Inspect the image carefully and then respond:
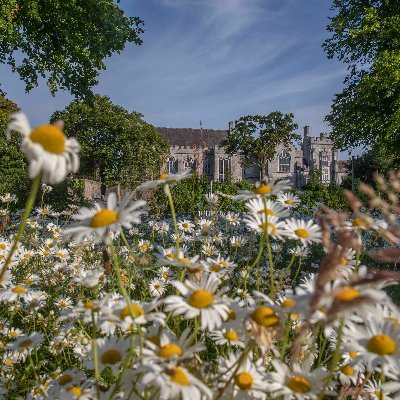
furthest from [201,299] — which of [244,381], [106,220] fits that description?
[106,220]

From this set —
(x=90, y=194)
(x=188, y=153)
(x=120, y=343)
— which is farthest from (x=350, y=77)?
(x=188, y=153)

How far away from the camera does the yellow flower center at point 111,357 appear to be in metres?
1.38

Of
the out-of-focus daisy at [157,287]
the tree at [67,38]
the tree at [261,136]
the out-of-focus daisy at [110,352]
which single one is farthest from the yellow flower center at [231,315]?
the tree at [261,136]

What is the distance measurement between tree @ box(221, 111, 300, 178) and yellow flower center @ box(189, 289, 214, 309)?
155 ft

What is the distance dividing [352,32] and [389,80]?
2.74 m

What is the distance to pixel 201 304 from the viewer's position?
1.19 meters

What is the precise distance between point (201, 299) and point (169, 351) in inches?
6.7

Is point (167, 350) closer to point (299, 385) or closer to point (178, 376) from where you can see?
point (178, 376)

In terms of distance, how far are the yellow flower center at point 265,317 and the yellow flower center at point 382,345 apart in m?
0.27

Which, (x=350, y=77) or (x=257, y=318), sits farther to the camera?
(x=350, y=77)

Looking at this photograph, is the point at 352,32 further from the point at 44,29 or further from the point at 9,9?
the point at 9,9

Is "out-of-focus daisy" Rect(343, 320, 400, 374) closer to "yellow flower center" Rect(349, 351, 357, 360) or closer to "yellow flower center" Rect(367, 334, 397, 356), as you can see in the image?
"yellow flower center" Rect(367, 334, 397, 356)

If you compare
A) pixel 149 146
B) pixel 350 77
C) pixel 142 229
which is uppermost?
pixel 350 77

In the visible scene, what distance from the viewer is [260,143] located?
159 feet
